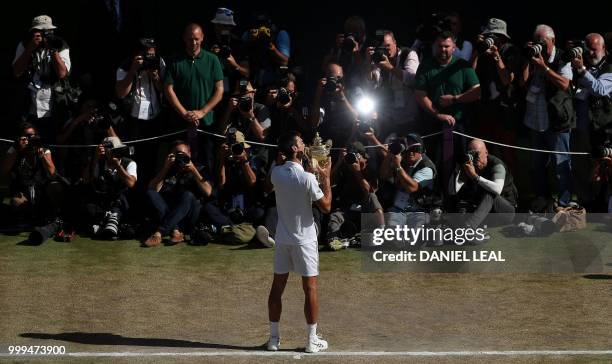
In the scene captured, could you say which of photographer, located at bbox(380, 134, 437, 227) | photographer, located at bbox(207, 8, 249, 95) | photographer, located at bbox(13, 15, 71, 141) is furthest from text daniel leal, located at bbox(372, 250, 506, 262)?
photographer, located at bbox(13, 15, 71, 141)

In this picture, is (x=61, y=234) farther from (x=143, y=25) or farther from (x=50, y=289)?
(x=143, y=25)

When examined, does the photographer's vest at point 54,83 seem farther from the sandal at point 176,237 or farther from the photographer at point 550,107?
the photographer at point 550,107

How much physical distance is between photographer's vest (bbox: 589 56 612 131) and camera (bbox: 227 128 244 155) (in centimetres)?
461

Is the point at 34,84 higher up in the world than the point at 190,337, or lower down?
higher up

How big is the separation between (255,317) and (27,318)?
2.24 metres

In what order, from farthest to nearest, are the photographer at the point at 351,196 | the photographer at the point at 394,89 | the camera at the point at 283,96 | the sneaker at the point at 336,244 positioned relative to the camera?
the photographer at the point at 394,89, the camera at the point at 283,96, the photographer at the point at 351,196, the sneaker at the point at 336,244

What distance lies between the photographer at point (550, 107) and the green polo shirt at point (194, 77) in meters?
3.97

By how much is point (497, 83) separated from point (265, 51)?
10.1 feet

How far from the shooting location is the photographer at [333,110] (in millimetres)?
16266

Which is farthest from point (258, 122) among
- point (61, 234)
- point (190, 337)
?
point (190, 337)

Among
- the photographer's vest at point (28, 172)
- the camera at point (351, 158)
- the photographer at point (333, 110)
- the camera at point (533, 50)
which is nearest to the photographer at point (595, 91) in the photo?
the camera at point (533, 50)

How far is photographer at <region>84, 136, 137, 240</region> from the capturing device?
16.1 meters

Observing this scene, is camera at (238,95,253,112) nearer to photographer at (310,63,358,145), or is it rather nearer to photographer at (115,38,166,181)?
photographer at (310,63,358,145)

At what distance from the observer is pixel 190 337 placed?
1205 centimetres
